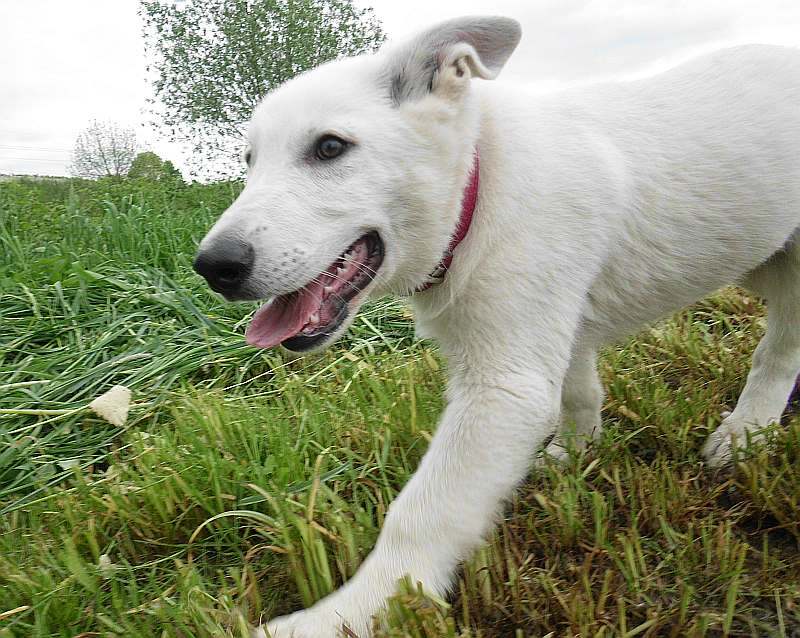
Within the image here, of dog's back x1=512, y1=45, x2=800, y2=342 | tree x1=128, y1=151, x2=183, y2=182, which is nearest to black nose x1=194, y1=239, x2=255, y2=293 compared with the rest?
dog's back x1=512, y1=45, x2=800, y2=342

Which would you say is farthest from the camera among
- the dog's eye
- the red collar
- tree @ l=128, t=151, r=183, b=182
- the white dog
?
tree @ l=128, t=151, r=183, b=182

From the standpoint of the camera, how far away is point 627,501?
2441 mm

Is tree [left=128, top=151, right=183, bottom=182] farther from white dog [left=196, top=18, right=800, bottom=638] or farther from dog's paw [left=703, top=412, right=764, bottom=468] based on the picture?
dog's paw [left=703, top=412, right=764, bottom=468]

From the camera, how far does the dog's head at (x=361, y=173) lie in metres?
2.15

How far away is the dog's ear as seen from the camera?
2.31 m

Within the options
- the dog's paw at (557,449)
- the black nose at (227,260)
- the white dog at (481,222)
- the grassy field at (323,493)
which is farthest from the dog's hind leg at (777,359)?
the black nose at (227,260)

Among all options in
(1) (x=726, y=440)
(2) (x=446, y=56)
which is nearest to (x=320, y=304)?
(2) (x=446, y=56)

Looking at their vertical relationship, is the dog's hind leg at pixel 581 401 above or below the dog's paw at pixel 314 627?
above

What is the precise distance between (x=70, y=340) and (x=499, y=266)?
294cm

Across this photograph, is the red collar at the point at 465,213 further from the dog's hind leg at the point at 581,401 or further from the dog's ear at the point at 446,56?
the dog's hind leg at the point at 581,401

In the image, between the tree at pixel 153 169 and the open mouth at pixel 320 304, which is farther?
the tree at pixel 153 169

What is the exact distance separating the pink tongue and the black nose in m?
0.25

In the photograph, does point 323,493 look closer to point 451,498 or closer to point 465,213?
point 451,498

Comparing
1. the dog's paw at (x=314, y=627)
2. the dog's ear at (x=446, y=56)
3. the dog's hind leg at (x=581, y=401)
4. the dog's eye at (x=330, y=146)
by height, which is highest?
the dog's ear at (x=446, y=56)
